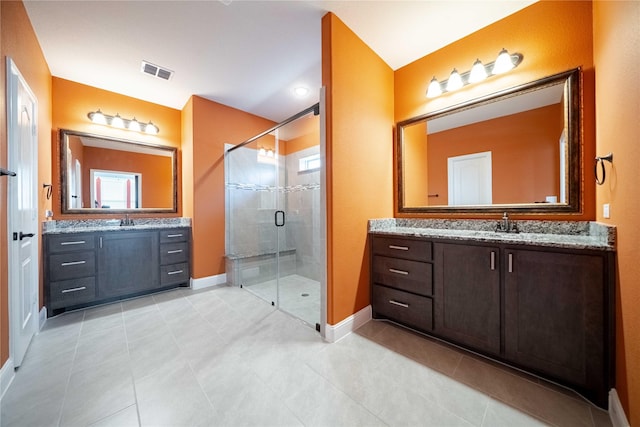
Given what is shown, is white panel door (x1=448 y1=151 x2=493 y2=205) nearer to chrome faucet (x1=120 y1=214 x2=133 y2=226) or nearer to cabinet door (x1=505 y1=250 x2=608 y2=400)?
cabinet door (x1=505 y1=250 x2=608 y2=400)

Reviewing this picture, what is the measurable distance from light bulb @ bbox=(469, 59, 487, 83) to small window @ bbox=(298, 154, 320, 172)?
1.80 metres

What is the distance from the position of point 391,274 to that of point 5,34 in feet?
10.6

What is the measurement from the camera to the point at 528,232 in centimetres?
176

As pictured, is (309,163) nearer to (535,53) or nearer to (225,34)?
(225,34)

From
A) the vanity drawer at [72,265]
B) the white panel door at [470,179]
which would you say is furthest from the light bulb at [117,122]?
the white panel door at [470,179]

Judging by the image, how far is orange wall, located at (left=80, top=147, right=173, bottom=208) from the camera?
9.29ft

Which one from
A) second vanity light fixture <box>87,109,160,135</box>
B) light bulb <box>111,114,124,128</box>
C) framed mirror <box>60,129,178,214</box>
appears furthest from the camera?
light bulb <box>111,114,124,128</box>

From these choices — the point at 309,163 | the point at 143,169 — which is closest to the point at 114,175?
the point at 143,169

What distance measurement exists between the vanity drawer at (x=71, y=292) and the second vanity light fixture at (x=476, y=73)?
412cm

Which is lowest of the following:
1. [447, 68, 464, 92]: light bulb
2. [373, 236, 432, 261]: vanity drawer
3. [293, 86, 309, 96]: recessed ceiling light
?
[373, 236, 432, 261]: vanity drawer

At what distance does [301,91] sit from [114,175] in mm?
2717

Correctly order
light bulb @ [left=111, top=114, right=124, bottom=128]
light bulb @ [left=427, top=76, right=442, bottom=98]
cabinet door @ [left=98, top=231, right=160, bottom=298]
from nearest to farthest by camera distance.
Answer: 1. light bulb @ [left=427, top=76, right=442, bottom=98]
2. cabinet door @ [left=98, top=231, right=160, bottom=298]
3. light bulb @ [left=111, top=114, right=124, bottom=128]

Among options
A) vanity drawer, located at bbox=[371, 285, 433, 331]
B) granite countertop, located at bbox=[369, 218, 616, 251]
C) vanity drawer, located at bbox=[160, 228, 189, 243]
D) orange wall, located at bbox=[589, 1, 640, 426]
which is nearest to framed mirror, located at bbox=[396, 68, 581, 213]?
granite countertop, located at bbox=[369, 218, 616, 251]

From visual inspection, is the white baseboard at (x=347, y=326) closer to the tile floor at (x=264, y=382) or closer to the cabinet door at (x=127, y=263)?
the tile floor at (x=264, y=382)
